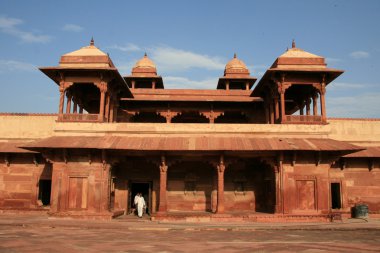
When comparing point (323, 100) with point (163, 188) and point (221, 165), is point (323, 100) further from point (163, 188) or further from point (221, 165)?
point (163, 188)

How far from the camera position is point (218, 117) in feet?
86.6

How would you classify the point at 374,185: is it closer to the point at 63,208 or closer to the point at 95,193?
the point at 95,193

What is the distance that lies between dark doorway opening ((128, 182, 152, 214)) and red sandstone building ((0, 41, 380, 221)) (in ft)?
0.31

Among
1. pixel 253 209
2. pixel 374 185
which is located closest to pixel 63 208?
pixel 253 209

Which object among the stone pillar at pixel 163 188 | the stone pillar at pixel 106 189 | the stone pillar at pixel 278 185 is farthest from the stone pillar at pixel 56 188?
the stone pillar at pixel 278 185

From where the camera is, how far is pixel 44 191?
22.5 m

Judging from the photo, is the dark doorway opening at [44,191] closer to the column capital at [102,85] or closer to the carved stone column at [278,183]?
the column capital at [102,85]

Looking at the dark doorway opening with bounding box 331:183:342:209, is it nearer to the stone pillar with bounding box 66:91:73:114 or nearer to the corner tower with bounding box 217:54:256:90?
the corner tower with bounding box 217:54:256:90

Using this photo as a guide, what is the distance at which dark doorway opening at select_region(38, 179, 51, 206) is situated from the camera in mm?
21536

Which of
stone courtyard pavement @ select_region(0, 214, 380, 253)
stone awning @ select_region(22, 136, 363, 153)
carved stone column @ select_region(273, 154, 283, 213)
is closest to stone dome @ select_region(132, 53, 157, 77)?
stone awning @ select_region(22, 136, 363, 153)

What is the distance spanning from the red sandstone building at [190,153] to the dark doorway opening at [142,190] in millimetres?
95

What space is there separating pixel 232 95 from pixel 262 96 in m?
2.35

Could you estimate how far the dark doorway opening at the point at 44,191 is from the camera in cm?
2154

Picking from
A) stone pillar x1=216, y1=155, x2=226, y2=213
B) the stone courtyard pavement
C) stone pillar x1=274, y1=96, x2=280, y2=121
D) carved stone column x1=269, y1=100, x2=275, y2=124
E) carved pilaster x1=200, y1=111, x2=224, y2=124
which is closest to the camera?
the stone courtyard pavement
